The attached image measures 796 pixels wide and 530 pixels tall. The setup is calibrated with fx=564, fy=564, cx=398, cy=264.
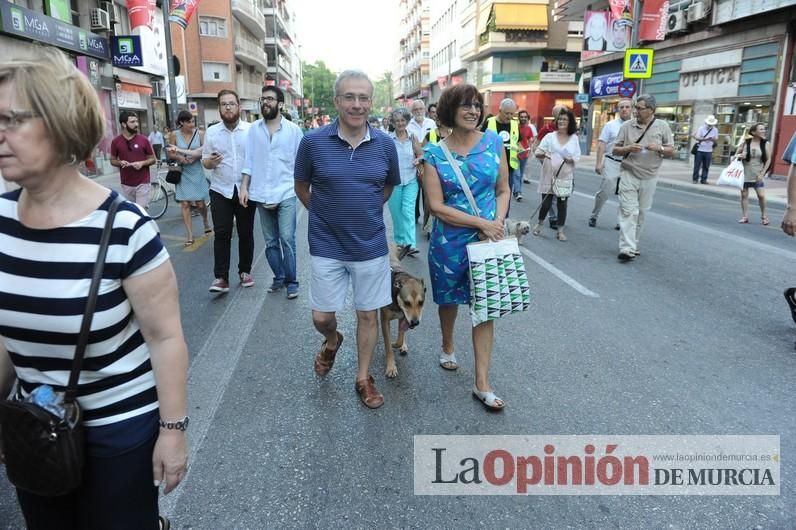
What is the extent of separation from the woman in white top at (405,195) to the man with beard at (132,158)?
364 cm

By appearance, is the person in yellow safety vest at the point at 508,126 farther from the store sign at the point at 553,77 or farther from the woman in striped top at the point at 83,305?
the store sign at the point at 553,77

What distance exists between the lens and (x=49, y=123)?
1.35 meters

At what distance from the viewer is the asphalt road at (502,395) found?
2.63 m

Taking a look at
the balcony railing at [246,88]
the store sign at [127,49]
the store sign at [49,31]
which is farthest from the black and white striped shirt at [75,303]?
the balcony railing at [246,88]

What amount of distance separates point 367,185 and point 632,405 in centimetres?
219

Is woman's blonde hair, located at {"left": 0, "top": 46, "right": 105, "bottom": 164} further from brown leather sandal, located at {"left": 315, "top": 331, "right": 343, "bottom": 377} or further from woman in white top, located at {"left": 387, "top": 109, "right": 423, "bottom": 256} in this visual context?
woman in white top, located at {"left": 387, "top": 109, "right": 423, "bottom": 256}

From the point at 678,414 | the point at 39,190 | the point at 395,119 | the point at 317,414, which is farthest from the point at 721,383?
the point at 395,119

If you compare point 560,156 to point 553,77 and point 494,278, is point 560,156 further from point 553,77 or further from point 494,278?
point 553,77

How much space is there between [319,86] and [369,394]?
125 m

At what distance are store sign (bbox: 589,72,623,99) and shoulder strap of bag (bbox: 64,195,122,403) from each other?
106ft

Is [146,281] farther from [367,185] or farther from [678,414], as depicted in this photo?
[678,414]

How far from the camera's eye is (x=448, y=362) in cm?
420

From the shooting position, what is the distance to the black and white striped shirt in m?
1.38

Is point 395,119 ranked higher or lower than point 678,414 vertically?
higher
